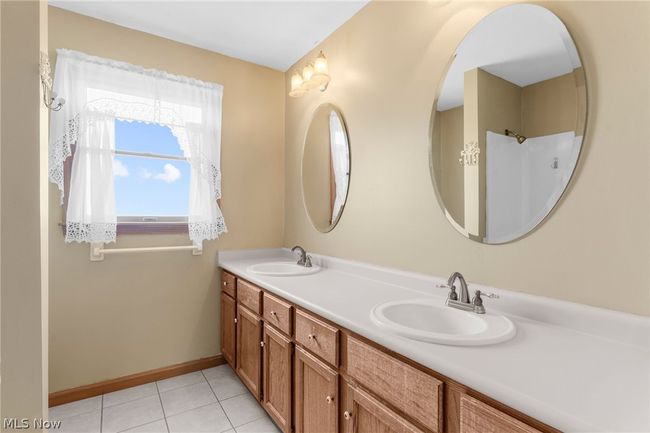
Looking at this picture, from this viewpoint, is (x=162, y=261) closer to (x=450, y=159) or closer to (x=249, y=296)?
(x=249, y=296)

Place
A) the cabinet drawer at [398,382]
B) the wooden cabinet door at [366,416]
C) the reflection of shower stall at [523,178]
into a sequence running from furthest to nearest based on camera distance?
the reflection of shower stall at [523,178] → the wooden cabinet door at [366,416] → the cabinet drawer at [398,382]

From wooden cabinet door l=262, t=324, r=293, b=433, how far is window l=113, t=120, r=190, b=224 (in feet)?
3.97

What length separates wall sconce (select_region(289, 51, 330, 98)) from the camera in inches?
83.1

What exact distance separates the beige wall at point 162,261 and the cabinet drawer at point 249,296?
473 millimetres

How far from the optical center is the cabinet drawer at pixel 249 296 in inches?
73.5

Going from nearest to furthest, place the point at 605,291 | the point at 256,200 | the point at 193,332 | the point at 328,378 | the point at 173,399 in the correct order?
1. the point at 605,291
2. the point at 328,378
3. the point at 173,399
4. the point at 193,332
5. the point at 256,200

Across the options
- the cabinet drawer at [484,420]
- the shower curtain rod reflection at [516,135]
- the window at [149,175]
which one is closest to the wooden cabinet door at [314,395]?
the cabinet drawer at [484,420]

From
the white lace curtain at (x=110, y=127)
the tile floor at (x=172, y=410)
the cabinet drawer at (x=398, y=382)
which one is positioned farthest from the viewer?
the white lace curtain at (x=110, y=127)

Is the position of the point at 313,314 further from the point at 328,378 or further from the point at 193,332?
the point at 193,332

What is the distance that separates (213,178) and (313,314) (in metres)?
1.46

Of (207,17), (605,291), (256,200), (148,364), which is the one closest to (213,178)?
(256,200)

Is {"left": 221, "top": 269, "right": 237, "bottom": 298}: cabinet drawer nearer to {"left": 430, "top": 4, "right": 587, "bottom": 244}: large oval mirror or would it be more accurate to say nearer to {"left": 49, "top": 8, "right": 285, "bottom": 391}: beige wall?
{"left": 49, "top": 8, "right": 285, "bottom": 391}: beige wall

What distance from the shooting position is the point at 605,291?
99 cm

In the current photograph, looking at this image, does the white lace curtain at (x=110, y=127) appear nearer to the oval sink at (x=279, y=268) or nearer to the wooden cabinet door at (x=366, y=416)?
the oval sink at (x=279, y=268)
